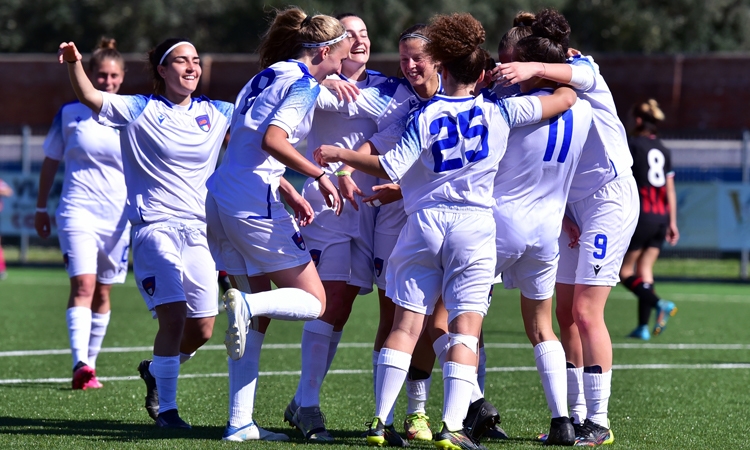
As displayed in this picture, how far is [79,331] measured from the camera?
7.33m

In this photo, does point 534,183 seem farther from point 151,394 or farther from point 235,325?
point 151,394

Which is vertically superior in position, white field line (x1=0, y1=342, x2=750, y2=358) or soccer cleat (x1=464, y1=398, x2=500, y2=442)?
soccer cleat (x1=464, y1=398, x2=500, y2=442)

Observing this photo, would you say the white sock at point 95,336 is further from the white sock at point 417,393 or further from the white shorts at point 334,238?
the white sock at point 417,393

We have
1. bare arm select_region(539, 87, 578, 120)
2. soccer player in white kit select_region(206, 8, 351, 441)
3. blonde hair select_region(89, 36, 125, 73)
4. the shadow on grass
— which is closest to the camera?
soccer player in white kit select_region(206, 8, 351, 441)

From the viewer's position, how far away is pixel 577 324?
214 inches

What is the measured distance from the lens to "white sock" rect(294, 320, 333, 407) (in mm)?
5445

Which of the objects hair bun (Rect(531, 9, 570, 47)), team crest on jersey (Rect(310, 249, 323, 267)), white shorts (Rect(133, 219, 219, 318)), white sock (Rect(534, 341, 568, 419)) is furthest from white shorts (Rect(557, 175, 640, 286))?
white shorts (Rect(133, 219, 219, 318))

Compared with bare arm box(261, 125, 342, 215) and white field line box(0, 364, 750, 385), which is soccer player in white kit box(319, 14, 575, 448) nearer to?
bare arm box(261, 125, 342, 215)

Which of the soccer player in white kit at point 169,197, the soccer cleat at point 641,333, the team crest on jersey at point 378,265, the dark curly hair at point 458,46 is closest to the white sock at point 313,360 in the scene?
the team crest on jersey at point 378,265

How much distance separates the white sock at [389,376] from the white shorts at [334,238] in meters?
0.81

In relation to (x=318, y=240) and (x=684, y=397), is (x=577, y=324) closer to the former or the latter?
(x=318, y=240)

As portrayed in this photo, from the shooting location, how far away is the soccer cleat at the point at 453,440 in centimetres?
464

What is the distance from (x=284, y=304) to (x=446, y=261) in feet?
2.59

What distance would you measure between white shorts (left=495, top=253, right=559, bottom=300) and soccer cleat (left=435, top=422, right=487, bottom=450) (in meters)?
0.88
